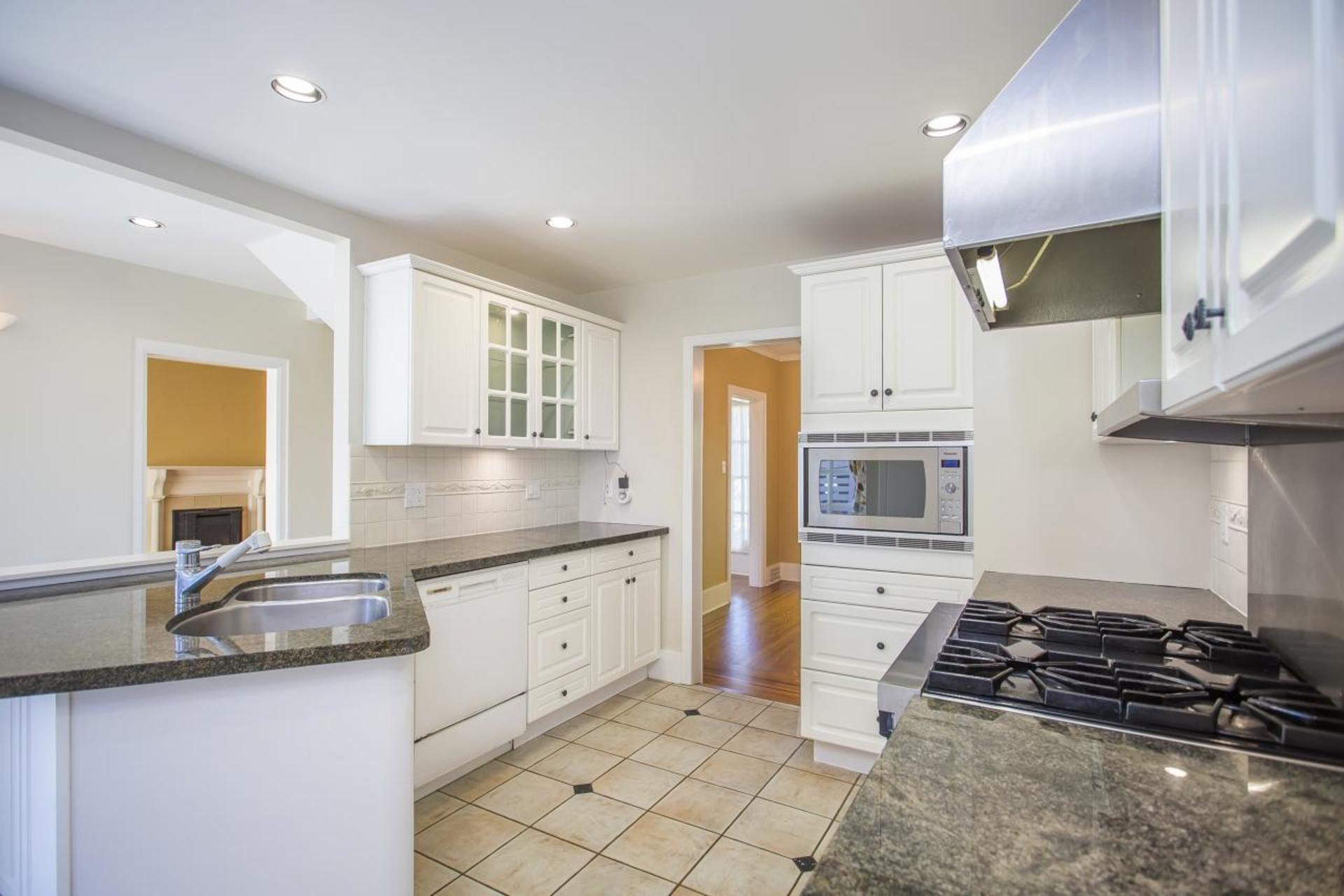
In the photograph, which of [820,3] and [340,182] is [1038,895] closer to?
[820,3]

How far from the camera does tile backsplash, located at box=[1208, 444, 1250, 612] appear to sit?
1791 mm

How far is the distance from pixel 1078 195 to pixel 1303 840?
34.9 inches

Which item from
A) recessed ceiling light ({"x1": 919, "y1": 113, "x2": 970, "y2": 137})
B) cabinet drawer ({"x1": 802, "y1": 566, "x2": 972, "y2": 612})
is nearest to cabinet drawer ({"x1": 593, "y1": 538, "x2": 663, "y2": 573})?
cabinet drawer ({"x1": 802, "y1": 566, "x2": 972, "y2": 612})

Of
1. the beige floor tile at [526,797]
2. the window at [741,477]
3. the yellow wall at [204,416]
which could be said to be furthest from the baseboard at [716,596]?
the yellow wall at [204,416]

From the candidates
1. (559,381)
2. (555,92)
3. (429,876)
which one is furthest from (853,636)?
(555,92)

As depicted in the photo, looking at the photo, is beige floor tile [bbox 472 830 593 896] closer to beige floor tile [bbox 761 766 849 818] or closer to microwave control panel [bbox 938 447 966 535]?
beige floor tile [bbox 761 766 849 818]

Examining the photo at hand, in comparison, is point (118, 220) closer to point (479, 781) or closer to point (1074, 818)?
point (479, 781)

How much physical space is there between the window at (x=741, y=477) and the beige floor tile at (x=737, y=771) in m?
3.84

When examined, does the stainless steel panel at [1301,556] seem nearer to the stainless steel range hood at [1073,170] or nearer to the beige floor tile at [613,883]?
the stainless steel range hood at [1073,170]

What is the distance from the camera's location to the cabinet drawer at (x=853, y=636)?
9.11 ft

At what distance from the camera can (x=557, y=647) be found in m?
3.19

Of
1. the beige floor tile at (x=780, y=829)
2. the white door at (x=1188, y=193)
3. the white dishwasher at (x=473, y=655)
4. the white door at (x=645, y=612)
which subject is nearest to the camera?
the white door at (x=1188, y=193)

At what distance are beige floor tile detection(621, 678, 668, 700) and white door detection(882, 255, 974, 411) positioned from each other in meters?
2.13

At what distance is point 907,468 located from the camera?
278 cm
